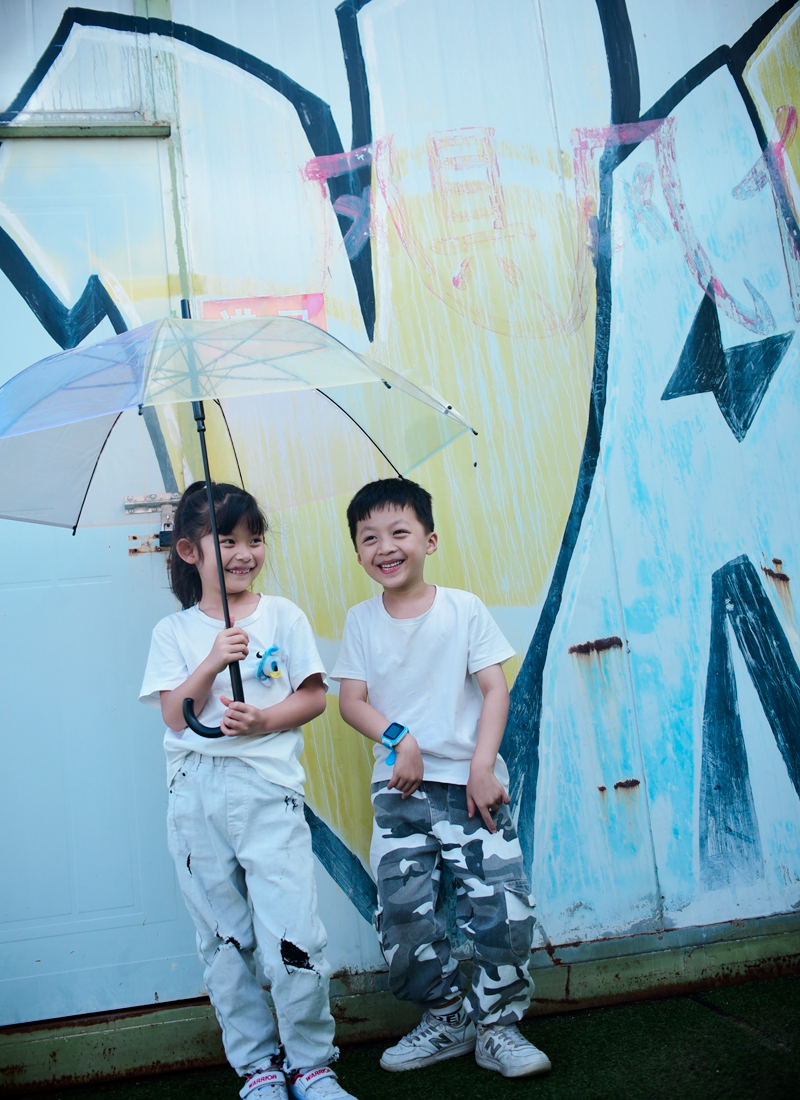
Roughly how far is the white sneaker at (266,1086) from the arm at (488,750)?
0.74 meters

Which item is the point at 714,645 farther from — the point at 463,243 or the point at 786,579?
the point at 463,243

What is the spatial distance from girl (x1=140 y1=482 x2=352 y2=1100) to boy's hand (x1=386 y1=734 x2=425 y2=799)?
0.78ft

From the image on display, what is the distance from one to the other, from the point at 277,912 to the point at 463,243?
2.07 metres

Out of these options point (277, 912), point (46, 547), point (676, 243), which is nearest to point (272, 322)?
point (46, 547)

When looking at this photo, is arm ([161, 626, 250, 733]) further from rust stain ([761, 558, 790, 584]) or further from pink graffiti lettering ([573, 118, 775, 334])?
pink graffiti lettering ([573, 118, 775, 334])

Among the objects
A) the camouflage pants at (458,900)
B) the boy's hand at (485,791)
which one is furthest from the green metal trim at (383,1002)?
the boy's hand at (485,791)

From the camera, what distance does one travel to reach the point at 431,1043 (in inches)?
82.7

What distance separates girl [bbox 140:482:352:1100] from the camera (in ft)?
6.15

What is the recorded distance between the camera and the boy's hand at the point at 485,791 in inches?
82.2

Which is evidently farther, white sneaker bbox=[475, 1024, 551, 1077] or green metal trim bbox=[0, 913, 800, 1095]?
green metal trim bbox=[0, 913, 800, 1095]

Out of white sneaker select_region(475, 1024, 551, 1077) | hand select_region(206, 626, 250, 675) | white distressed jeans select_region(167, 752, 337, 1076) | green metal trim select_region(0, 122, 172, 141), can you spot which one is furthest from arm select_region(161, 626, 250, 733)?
green metal trim select_region(0, 122, 172, 141)

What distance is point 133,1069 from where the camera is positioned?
222 cm

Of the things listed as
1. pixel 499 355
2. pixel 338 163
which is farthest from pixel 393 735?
pixel 338 163

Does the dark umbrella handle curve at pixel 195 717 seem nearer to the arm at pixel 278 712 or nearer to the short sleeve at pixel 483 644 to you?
the arm at pixel 278 712
